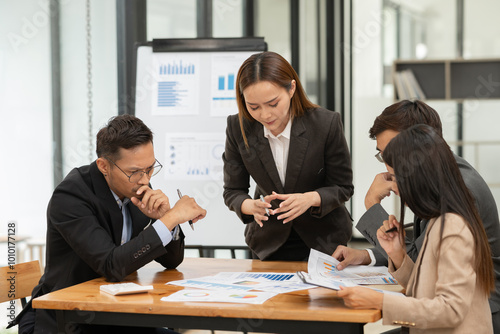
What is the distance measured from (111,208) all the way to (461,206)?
110 cm

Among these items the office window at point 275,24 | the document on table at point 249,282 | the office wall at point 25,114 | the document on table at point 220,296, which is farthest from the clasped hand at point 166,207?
the office window at point 275,24

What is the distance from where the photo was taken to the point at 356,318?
148 cm

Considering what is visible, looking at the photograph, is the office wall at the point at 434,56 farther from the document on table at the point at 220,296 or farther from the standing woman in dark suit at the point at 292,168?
the document on table at the point at 220,296

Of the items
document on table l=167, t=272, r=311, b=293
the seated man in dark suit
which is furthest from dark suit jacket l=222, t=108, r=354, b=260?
document on table l=167, t=272, r=311, b=293

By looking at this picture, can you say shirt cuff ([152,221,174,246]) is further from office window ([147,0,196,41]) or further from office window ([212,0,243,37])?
office window ([212,0,243,37])

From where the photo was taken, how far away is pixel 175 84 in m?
3.43

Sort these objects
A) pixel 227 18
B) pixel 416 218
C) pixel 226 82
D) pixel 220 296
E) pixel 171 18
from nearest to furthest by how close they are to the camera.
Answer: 1. pixel 220 296
2. pixel 416 218
3. pixel 226 82
4. pixel 171 18
5. pixel 227 18

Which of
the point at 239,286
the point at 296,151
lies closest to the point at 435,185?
the point at 239,286

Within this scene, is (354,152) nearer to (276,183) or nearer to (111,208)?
(276,183)

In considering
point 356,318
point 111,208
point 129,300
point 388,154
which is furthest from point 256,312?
point 111,208

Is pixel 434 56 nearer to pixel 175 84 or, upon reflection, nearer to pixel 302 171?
pixel 175 84

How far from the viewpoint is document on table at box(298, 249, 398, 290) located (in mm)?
1788

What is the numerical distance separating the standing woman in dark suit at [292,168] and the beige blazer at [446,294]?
2.34ft

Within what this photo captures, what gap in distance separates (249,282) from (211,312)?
343 mm
